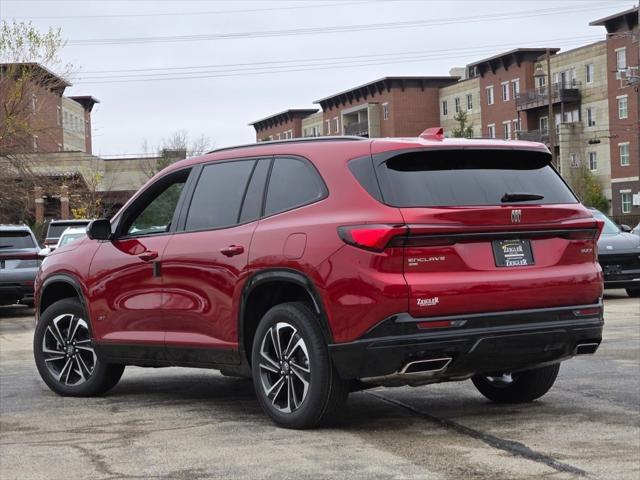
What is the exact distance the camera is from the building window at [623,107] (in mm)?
71062

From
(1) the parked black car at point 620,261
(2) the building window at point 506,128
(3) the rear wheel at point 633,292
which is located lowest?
(3) the rear wheel at point 633,292

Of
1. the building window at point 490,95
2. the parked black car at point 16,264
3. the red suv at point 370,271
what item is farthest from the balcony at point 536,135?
the red suv at point 370,271

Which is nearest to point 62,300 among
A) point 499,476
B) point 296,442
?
point 296,442

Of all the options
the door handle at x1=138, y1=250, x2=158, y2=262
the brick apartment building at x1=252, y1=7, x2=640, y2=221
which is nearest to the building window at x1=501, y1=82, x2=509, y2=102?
the brick apartment building at x1=252, y1=7, x2=640, y2=221

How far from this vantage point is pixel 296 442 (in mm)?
6965

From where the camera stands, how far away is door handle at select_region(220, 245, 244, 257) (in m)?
7.69

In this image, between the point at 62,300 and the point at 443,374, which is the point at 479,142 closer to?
the point at 443,374

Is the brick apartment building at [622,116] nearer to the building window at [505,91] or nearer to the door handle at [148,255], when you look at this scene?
the building window at [505,91]

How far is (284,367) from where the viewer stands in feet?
24.2

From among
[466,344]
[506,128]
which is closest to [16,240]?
[466,344]

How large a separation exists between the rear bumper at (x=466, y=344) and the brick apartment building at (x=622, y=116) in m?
64.2

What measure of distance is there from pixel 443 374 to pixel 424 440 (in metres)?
0.42

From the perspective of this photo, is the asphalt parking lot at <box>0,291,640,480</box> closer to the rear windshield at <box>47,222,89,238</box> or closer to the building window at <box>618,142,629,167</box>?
the rear windshield at <box>47,222,89,238</box>

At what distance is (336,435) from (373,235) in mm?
1240
